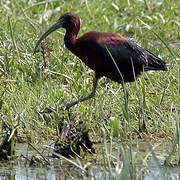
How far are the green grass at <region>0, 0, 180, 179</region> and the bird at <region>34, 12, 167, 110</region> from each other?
0.13m

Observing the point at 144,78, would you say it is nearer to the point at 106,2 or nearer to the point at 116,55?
the point at 116,55

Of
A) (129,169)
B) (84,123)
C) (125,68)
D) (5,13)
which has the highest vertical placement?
(5,13)

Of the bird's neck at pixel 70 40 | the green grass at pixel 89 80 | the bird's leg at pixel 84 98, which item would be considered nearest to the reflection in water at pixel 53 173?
the green grass at pixel 89 80

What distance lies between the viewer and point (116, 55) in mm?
7746

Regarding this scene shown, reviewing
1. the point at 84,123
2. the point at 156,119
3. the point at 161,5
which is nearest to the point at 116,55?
the point at 156,119

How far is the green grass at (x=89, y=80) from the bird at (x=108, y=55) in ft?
0.44

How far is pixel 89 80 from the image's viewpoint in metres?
8.60

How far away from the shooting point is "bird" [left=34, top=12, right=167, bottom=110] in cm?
765

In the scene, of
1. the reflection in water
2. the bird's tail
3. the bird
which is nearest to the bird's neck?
the bird

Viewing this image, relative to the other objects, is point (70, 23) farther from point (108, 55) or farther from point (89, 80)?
point (89, 80)

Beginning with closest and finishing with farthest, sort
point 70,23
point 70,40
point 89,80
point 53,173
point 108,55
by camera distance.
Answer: point 53,173 < point 108,55 < point 70,40 < point 70,23 < point 89,80

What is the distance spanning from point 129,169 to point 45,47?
11.7 ft

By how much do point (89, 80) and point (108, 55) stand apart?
976 millimetres

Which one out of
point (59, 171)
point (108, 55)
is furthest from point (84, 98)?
point (59, 171)
